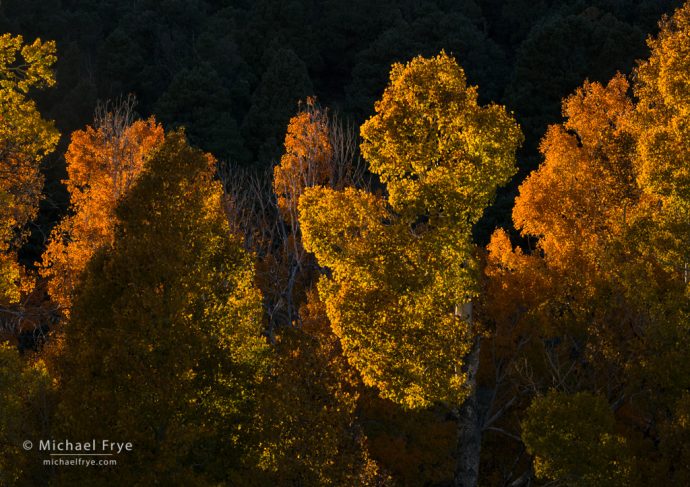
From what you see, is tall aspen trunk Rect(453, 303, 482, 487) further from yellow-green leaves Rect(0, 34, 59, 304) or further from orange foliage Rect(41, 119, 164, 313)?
orange foliage Rect(41, 119, 164, 313)

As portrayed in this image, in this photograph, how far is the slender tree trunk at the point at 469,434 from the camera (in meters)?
25.1

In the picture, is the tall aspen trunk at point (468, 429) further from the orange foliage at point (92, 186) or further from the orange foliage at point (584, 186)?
the orange foliage at point (92, 186)

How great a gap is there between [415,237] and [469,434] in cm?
535

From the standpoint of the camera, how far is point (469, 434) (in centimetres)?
2509

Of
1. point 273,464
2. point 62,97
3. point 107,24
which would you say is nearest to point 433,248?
point 273,464

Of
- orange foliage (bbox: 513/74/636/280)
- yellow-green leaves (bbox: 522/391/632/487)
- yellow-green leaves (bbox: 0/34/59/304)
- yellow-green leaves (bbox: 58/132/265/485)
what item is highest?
orange foliage (bbox: 513/74/636/280)

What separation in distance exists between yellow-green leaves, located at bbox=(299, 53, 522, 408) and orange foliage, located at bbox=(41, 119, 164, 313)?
1450cm

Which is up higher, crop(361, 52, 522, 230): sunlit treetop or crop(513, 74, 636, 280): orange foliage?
crop(513, 74, 636, 280): orange foliage

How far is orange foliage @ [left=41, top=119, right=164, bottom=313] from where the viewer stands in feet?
120

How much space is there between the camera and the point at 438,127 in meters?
23.9

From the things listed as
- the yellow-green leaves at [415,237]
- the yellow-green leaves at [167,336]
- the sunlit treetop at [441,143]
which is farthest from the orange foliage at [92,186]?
the yellow-green leaves at [167,336]

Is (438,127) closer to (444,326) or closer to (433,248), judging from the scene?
(433,248)

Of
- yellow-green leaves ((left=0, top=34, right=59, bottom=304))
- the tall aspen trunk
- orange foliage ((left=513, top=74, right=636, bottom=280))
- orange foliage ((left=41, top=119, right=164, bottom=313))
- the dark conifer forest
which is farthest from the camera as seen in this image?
orange foliage ((left=41, top=119, right=164, bottom=313))

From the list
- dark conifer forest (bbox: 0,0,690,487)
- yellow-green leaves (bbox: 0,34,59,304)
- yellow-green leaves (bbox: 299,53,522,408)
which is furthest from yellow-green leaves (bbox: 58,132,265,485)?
yellow-green leaves (bbox: 299,53,522,408)
